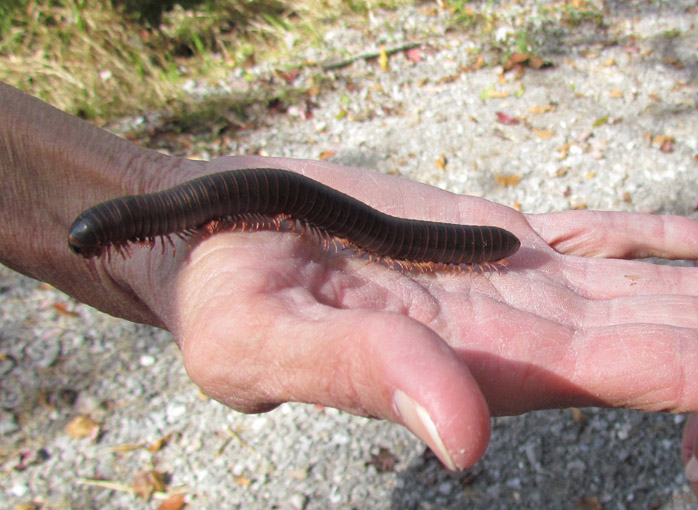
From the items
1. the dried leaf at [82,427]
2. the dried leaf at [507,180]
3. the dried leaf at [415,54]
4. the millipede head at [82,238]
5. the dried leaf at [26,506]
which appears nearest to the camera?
the millipede head at [82,238]

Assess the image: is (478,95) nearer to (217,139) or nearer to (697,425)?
(217,139)

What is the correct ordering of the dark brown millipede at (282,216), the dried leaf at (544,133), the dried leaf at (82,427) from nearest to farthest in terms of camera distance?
the dark brown millipede at (282,216)
the dried leaf at (82,427)
the dried leaf at (544,133)

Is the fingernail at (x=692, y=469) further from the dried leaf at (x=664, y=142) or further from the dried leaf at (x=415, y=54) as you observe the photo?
the dried leaf at (x=415, y=54)

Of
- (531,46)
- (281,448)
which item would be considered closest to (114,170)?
(281,448)

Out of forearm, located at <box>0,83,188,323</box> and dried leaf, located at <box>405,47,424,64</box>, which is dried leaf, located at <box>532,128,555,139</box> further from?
forearm, located at <box>0,83,188,323</box>

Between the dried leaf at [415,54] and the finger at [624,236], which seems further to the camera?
the dried leaf at [415,54]

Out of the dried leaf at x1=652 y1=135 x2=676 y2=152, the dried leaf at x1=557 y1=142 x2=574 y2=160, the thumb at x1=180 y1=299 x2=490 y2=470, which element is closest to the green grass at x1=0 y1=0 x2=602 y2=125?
the dried leaf at x1=557 y1=142 x2=574 y2=160

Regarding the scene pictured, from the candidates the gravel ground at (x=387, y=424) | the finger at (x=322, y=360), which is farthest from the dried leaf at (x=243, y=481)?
the finger at (x=322, y=360)
